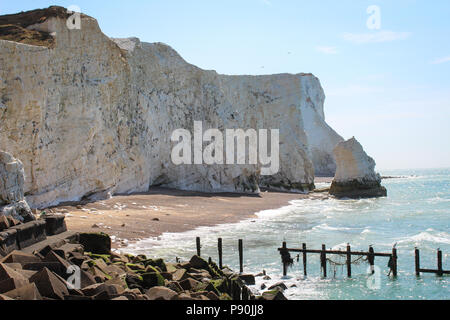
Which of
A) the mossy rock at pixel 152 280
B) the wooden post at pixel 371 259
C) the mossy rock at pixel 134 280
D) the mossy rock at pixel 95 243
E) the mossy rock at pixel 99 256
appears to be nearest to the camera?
the mossy rock at pixel 134 280

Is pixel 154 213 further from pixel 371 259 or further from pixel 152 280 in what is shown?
pixel 152 280

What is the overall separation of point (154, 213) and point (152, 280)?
50.5 ft

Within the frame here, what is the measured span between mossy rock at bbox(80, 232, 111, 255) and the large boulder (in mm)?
1295

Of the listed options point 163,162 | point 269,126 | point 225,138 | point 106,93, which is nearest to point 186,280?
point 106,93

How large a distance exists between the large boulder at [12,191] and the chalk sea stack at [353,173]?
125 ft

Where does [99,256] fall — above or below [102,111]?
below

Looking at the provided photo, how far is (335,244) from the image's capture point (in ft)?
63.9

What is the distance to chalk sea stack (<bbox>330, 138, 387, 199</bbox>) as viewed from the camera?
45906 mm

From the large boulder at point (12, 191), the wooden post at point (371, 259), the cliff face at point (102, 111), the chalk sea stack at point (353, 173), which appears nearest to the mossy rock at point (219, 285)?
the large boulder at point (12, 191)

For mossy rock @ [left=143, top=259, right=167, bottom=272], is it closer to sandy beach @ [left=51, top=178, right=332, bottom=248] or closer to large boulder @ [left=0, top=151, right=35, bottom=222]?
large boulder @ [left=0, top=151, right=35, bottom=222]

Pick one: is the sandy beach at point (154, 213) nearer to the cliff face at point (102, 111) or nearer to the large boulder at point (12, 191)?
the cliff face at point (102, 111)

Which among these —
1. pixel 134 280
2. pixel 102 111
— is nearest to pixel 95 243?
pixel 134 280

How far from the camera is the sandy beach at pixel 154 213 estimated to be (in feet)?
60.7

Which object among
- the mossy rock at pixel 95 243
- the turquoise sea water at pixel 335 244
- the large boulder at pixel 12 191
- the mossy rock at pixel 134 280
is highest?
the large boulder at pixel 12 191
